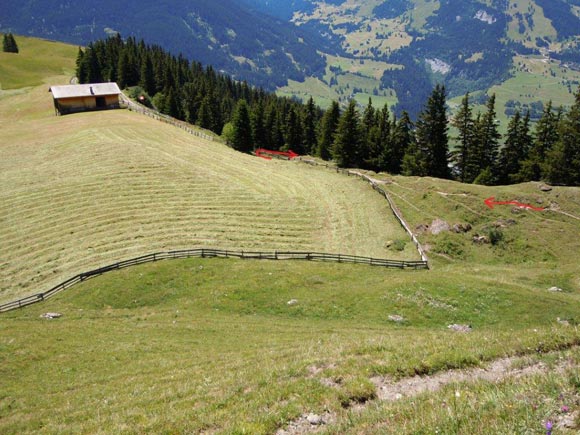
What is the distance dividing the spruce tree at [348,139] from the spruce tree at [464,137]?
1831 centimetres

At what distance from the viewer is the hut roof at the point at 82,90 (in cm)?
9700

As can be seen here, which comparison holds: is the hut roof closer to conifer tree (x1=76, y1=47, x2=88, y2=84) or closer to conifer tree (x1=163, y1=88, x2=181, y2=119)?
conifer tree (x1=163, y1=88, x2=181, y2=119)

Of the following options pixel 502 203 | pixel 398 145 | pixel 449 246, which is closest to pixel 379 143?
pixel 398 145

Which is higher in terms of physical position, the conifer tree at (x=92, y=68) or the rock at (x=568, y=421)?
the conifer tree at (x=92, y=68)

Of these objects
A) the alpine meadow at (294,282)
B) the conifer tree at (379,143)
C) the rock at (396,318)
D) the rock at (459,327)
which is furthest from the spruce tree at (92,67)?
the rock at (459,327)

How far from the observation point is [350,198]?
59.3 m

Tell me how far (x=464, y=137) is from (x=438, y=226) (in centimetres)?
3404

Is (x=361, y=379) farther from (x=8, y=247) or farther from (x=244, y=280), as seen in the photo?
(x=8, y=247)

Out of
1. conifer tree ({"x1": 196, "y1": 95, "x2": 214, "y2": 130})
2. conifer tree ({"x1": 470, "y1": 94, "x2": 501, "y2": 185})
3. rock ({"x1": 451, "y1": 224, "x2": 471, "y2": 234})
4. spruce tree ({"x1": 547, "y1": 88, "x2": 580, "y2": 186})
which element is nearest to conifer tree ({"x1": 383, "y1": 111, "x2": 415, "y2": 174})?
conifer tree ({"x1": 470, "y1": 94, "x2": 501, "y2": 185})

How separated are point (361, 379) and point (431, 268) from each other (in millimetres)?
27645

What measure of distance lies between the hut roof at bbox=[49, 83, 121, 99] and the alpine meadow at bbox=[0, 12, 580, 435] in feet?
23.1

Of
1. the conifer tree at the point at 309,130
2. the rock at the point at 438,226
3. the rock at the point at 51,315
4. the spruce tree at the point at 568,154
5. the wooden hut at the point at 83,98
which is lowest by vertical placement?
the rock at the point at 51,315

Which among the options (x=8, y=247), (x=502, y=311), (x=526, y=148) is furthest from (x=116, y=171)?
(x=526, y=148)

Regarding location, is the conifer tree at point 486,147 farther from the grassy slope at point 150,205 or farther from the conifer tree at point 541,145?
the grassy slope at point 150,205
